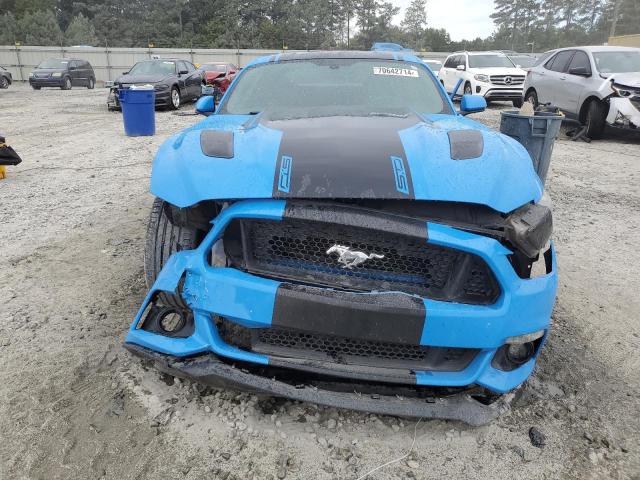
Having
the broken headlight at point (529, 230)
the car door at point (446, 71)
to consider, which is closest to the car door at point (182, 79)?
the car door at point (446, 71)

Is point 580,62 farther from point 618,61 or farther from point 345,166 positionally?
point 345,166

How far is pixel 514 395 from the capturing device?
7.41 feet

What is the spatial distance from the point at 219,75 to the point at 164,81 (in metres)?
4.47

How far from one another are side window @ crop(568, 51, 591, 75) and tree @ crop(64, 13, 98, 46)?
170 feet

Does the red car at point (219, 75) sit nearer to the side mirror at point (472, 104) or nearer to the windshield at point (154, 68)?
the windshield at point (154, 68)

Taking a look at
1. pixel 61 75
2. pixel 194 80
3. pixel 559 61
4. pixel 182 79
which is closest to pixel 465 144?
pixel 559 61

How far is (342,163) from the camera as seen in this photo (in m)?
2.03

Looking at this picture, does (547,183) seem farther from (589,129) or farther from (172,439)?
(172,439)

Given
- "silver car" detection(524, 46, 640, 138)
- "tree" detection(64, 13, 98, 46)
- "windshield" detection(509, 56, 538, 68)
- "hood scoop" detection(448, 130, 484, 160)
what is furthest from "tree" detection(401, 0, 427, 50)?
"hood scoop" detection(448, 130, 484, 160)

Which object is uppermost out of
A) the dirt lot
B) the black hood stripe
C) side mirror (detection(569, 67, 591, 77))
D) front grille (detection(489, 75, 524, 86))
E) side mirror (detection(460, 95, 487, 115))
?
side mirror (detection(569, 67, 591, 77))

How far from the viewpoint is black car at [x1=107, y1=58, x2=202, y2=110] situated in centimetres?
1341

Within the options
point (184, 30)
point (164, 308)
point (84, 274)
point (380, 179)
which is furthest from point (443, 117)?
point (184, 30)

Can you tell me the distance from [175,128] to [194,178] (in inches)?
360

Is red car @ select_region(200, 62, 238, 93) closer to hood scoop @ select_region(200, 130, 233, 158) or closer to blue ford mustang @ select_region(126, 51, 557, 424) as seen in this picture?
hood scoop @ select_region(200, 130, 233, 158)
